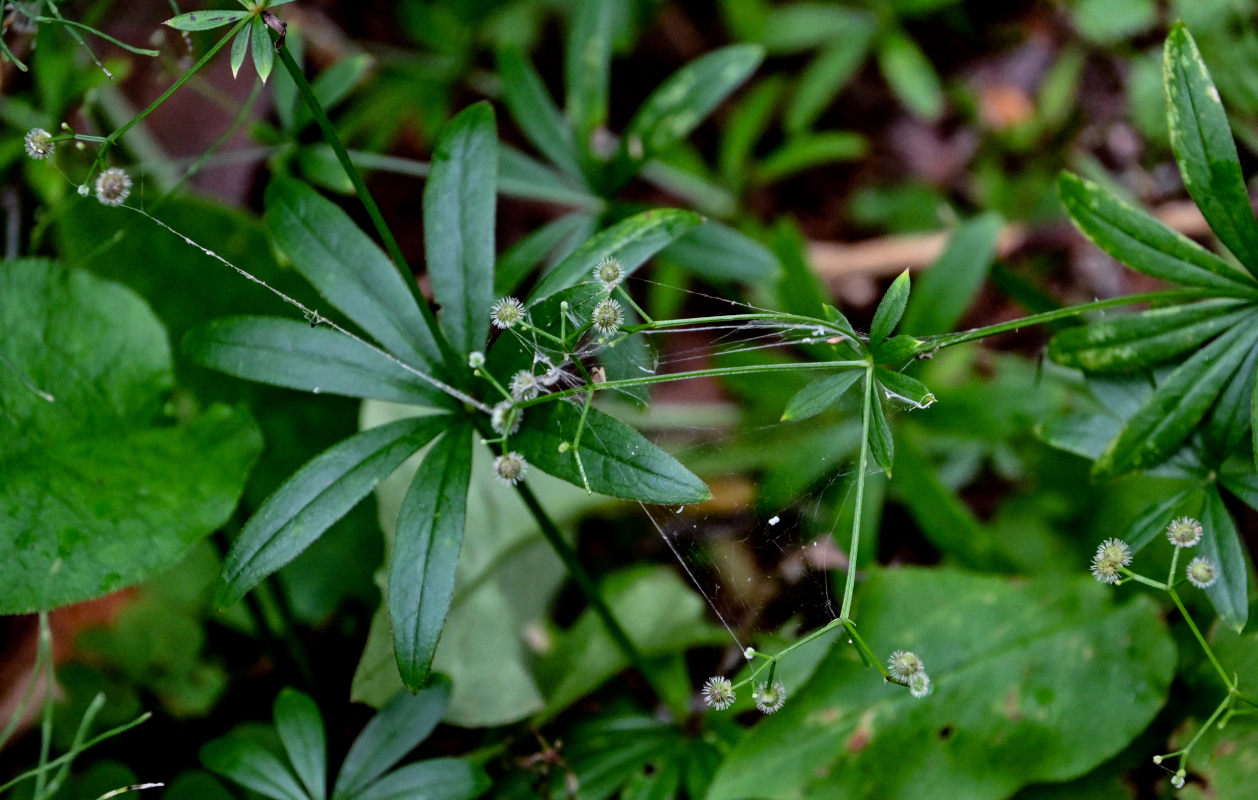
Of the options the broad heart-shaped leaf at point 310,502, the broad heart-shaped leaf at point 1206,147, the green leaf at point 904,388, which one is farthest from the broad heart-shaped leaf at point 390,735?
the broad heart-shaped leaf at point 1206,147

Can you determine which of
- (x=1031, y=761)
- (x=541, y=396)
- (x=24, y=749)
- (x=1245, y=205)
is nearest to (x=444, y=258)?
(x=541, y=396)

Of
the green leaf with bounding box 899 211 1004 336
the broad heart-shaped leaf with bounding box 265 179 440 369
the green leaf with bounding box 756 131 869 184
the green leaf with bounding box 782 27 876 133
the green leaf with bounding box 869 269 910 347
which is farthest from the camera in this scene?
the green leaf with bounding box 782 27 876 133

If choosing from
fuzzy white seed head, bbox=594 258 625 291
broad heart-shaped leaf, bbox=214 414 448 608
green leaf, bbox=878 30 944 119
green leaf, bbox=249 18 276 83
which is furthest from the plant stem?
green leaf, bbox=878 30 944 119

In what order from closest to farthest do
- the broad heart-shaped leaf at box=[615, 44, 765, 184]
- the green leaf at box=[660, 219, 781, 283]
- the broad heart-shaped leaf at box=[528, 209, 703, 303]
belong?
the broad heart-shaped leaf at box=[528, 209, 703, 303] < the broad heart-shaped leaf at box=[615, 44, 765, 184] < the green leaf at box=[660, 219, 781, 283]

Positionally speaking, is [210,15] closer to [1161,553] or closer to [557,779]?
[557,779]

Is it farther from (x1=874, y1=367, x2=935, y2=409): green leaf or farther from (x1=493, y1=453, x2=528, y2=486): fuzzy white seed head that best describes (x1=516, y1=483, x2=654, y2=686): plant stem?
(x1=874, y1=367, x2=935, y2=409): green leaf

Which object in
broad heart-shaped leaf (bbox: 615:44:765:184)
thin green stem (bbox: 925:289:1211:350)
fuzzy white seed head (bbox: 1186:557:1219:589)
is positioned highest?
broad heart-shaped leaf (bbox: 615:44:765:184)

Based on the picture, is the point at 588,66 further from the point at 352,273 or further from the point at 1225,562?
the point at 1225,562

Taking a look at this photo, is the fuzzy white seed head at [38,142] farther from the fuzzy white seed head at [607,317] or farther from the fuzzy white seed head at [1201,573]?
the fuzzy white seed head at [1201,573]
